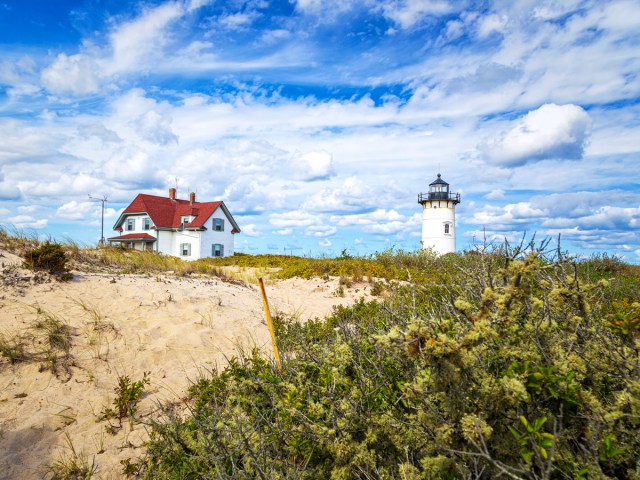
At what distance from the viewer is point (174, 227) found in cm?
3941

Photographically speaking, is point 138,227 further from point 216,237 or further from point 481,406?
point 481,406

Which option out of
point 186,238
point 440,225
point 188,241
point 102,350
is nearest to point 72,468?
point 102,350

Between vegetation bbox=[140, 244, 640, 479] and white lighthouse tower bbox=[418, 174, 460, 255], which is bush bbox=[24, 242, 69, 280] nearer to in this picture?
vegetation bbox=[140, 244, 640, 479]

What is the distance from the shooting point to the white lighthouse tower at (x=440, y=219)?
39.1m

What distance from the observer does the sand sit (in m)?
4.65

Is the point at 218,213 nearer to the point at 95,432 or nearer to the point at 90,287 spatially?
the point at 90,287

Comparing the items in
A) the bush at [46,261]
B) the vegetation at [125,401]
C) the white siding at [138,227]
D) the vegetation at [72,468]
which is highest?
the white siding at [138,227]

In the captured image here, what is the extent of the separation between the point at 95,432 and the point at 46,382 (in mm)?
1396

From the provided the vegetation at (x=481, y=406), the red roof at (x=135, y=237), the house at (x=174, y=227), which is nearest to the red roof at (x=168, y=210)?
the house at (x=174, y=227)

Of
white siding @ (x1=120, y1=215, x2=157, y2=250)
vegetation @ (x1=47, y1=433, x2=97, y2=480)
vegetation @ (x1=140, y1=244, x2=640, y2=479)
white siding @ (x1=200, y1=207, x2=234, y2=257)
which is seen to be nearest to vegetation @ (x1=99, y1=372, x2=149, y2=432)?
vegetation @ (x1=47, y1=433, x2=97, y2=480)

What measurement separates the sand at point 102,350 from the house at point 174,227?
29.4 metres

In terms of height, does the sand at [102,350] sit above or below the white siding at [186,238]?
below

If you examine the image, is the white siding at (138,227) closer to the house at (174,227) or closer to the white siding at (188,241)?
the house at (174,227)

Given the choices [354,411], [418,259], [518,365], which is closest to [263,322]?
[354,411]
